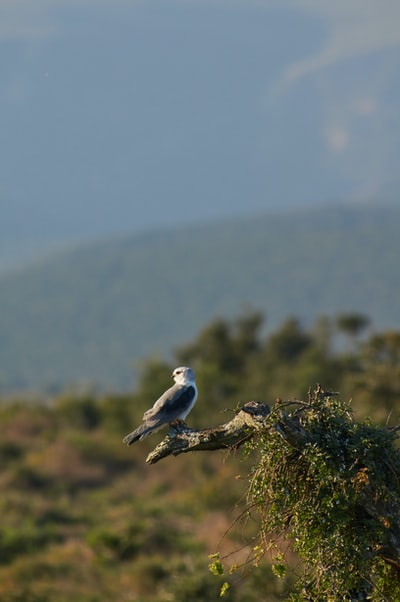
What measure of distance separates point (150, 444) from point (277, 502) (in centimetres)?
4209

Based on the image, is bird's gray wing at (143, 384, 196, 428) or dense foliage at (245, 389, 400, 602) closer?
dense foliage at (245, 389, 400, 602)

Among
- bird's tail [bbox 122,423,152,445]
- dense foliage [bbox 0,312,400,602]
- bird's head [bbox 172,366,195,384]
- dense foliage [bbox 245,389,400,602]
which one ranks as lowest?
dense foliage [bbox 0,312,400,602]

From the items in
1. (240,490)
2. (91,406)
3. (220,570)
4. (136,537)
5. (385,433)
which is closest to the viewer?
(385,433)

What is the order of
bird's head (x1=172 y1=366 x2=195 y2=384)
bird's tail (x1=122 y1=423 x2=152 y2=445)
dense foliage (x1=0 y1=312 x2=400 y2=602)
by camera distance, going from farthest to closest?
bird's head (x1=172 y1=366 x2=195 y2=384)
bird's tail (x1=122 y1=423 x2=152 y2=445)
dense foliage (x1=0 y1=312 x2=400 y2=602)

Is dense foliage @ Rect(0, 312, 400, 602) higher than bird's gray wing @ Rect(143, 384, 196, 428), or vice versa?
bird's gray wing @ Rect(143, 384, 196, 428)

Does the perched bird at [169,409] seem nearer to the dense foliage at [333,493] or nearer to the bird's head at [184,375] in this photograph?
the bird's head at [184,375]

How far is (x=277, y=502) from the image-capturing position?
8883mm

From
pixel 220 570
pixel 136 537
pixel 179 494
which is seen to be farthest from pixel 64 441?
pixel 220 570

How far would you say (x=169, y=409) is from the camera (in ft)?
33.8

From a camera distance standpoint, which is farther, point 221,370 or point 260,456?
point 221,370

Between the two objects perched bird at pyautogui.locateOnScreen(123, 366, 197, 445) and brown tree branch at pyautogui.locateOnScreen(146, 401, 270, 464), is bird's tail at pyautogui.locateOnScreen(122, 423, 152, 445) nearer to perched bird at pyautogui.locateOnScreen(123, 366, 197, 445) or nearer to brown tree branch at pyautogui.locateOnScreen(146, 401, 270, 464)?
perched bird at pyautogui.locateOnScreen(123, 366, 197, 445)

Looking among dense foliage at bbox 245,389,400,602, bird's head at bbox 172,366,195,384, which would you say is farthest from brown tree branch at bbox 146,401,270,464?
bird's head at bbox 172,366,195,384

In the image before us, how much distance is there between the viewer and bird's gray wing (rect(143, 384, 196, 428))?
10078mm

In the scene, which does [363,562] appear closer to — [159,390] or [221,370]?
[159,390]
